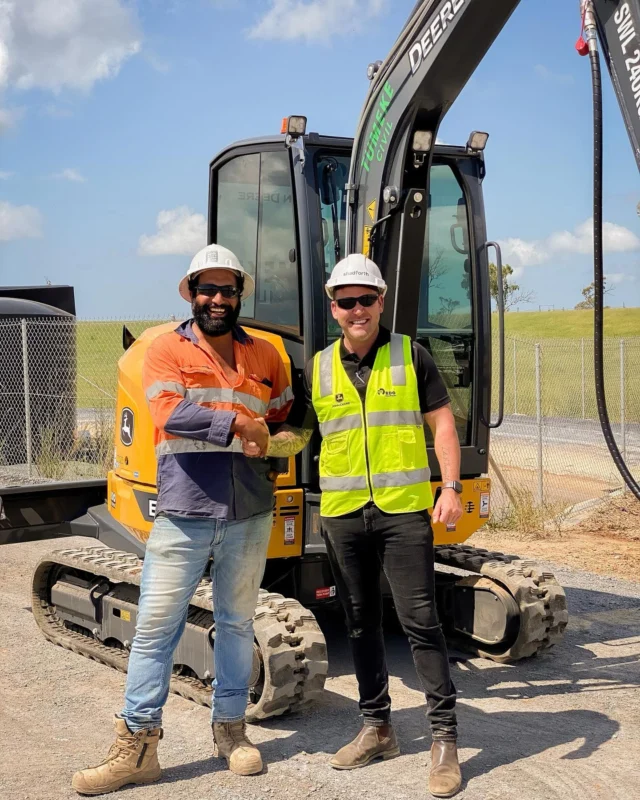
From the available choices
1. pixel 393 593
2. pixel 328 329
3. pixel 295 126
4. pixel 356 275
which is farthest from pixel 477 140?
pixel 393 593

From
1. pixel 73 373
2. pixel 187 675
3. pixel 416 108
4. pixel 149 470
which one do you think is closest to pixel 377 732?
pixel 187 675

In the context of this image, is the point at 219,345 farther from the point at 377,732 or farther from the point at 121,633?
the point at 121,633

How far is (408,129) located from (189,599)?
2.74m

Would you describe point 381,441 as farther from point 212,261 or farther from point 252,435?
point 212,261

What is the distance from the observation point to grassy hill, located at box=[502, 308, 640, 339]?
54.7 meters

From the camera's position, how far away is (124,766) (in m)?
4.05

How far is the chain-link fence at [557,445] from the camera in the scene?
1127 cm

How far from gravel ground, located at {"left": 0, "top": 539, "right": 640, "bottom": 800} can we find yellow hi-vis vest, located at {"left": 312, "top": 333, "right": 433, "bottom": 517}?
1.19 m

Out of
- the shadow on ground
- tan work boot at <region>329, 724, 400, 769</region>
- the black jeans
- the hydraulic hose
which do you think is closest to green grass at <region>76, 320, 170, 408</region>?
the shadow on ground

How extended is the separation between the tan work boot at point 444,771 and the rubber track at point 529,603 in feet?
5.81

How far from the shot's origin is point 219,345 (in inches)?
171

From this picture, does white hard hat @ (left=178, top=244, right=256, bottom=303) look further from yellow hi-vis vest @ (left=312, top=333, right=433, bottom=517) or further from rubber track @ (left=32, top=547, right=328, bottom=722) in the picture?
rubber track @ (left=32, top=547, right=328, bottom=722)

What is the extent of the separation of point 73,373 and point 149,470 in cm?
802

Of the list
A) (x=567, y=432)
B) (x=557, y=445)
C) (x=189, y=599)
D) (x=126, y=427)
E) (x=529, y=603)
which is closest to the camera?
(x=189, y=599)
